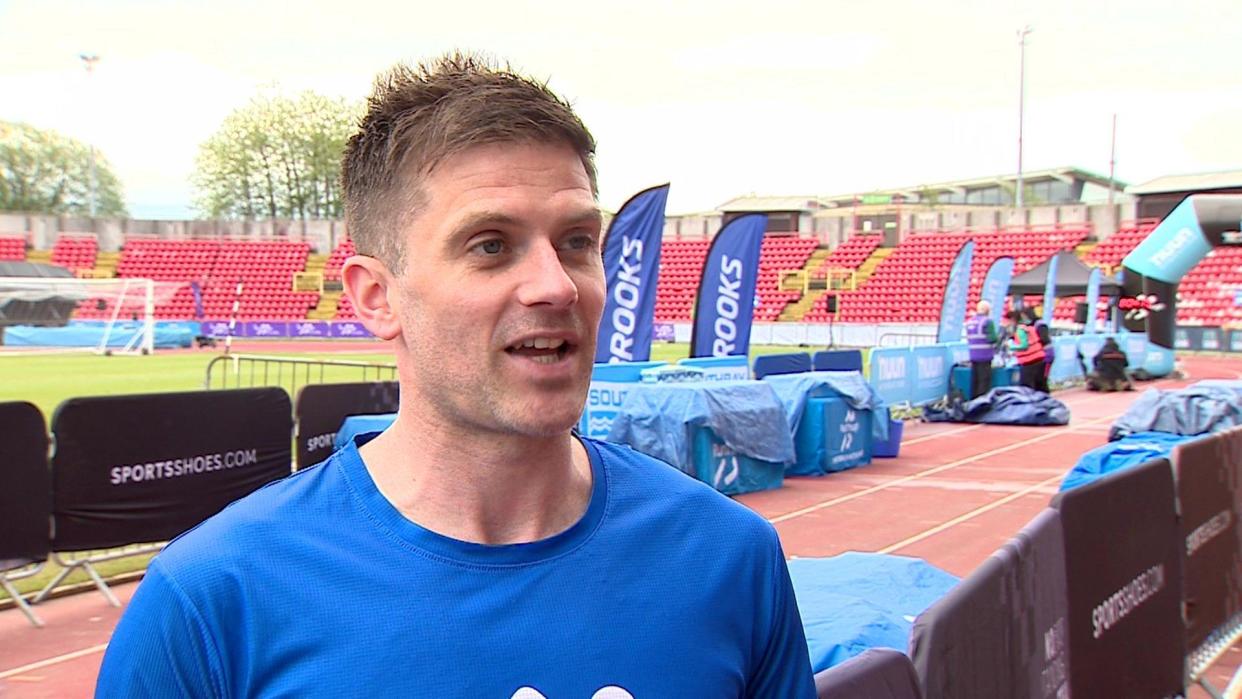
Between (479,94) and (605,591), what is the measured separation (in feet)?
2.36

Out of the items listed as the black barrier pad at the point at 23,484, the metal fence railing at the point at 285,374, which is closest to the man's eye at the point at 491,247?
the black barrier pad at the point at 23,484

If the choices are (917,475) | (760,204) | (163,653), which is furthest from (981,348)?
(760,204)

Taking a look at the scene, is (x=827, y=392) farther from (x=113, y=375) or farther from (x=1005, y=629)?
(x=113, y=375)

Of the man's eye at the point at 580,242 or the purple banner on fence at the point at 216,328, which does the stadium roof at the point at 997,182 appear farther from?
the man's eye at the point at 580,242

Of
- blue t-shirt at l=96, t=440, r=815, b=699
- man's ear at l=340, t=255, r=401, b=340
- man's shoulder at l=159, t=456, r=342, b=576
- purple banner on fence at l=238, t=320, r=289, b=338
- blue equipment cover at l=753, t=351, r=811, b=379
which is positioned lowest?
purple banner on fence at l=238, t=320, r=289, b=338

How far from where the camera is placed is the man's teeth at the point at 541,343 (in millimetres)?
1633

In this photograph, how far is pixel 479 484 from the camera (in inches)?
66.6

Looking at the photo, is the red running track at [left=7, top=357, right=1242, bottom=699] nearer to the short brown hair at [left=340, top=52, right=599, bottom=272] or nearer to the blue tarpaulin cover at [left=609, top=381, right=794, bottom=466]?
the blue tarpaulin cover at [left=609, top=381, right=794, bottom=466]

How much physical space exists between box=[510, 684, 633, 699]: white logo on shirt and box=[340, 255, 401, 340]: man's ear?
1.79 feet

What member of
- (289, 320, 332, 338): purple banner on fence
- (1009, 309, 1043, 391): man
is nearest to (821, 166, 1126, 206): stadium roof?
(289, 320, 332, 338): purple banner on fence

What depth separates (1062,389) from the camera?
88.7 ft

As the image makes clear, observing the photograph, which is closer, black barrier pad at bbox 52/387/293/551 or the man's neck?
the man's neck

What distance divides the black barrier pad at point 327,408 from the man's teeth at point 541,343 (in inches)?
315

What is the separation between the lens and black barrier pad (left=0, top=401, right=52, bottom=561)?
7.24 m
